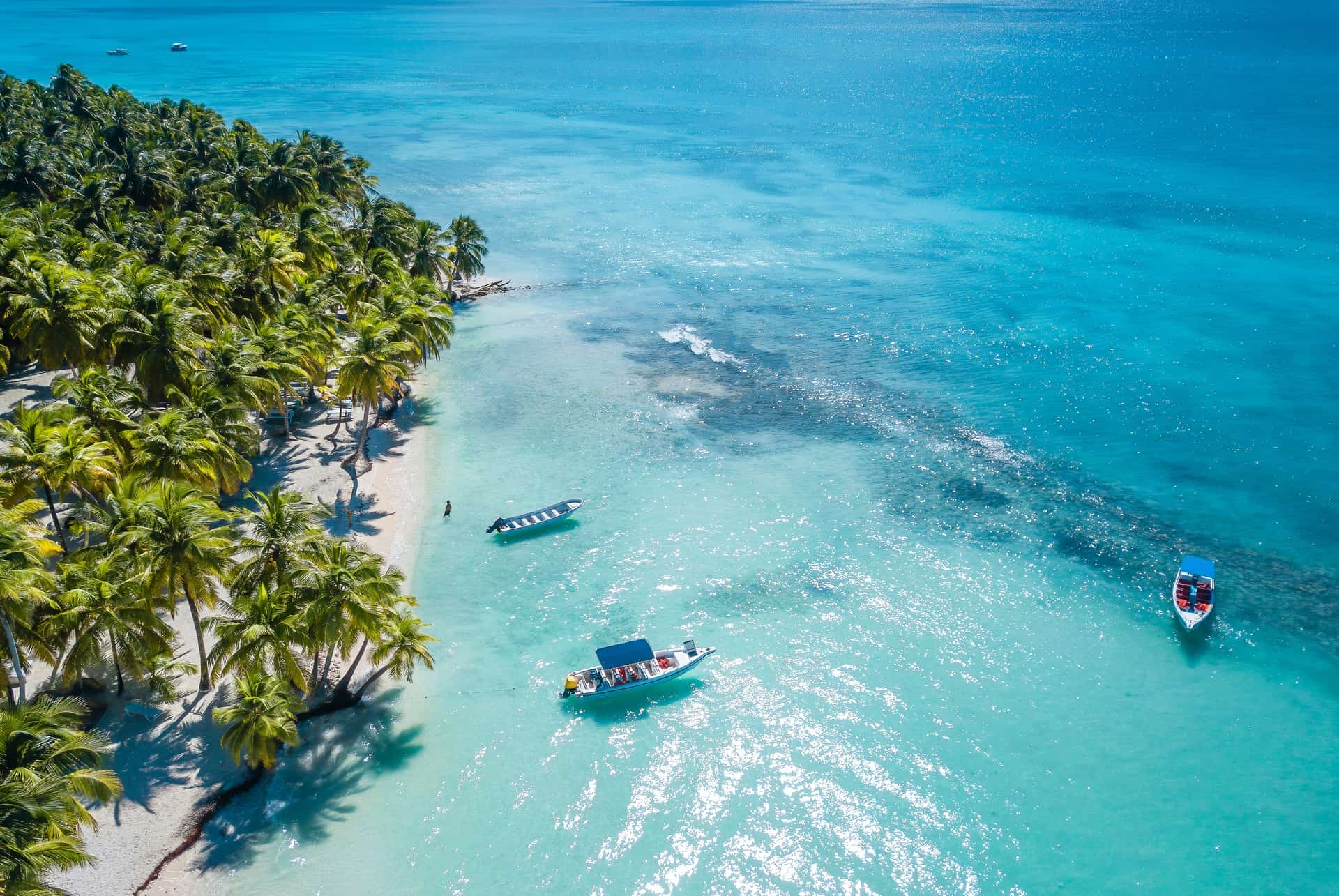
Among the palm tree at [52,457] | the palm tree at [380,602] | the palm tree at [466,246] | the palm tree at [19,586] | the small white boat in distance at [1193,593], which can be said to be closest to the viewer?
the palm tree at [19,586]

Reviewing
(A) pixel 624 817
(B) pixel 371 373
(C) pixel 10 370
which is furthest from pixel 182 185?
(A) pixel 624 817

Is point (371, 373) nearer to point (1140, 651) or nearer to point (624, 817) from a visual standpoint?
point (624, 817)

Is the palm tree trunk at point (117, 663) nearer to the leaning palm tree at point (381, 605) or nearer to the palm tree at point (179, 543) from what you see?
the palm tree at point (179, 543)

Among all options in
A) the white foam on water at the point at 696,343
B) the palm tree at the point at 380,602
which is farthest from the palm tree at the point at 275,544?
the white foam on water at the point at 696,343

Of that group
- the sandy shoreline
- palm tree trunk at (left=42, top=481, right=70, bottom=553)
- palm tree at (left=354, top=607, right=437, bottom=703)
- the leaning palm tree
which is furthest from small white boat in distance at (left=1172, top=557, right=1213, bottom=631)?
palm tree trunk at (left=42, top=481, right=70, bottom=553)

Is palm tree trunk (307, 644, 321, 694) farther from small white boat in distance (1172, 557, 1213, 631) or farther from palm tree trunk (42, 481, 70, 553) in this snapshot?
small white boat in distance (1172, 557, 1213, 631)

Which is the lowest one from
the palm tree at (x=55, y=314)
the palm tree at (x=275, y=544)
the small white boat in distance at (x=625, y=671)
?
the small white boat in distance at (x=625, y=671)

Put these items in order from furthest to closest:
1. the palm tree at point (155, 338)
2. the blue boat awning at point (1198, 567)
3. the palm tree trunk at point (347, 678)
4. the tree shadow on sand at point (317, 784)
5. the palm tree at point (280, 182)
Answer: the palm tree at point (280, 182) → the palm tree at point (155, 338) → the blue boat awning at point (1198, 567) → the palm tree trunk at point (347, 678) → the tree shadow on sand at point (317, 784)
